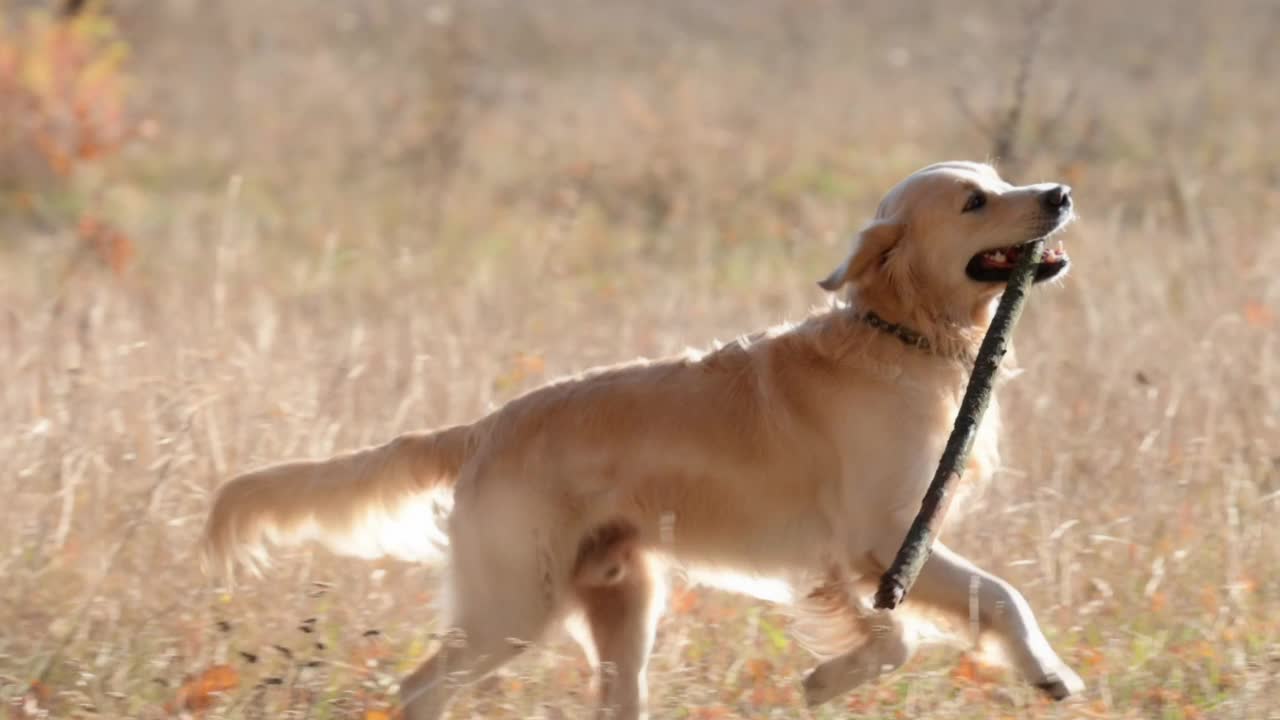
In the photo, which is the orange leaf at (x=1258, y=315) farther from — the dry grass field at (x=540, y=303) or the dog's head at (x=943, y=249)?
the dog's head at (x=943, y=249)

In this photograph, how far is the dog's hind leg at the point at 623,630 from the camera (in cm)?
397

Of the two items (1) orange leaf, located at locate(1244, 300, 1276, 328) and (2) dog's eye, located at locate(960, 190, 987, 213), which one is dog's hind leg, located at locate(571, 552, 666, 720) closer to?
(2) dog's eye, located at locate(960, 190, 987, 213)

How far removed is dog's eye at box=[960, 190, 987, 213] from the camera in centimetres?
396

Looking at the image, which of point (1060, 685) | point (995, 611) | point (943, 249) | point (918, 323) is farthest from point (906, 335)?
point (1060, 685)

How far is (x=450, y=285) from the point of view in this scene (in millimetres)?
8617

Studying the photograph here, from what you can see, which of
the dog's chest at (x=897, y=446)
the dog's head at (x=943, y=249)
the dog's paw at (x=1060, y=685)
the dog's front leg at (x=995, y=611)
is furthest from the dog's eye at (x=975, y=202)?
the dog's paw at (x=1060, y=685)

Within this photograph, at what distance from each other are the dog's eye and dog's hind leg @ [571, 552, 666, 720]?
1119 millimetres

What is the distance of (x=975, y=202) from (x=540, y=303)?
3815mm

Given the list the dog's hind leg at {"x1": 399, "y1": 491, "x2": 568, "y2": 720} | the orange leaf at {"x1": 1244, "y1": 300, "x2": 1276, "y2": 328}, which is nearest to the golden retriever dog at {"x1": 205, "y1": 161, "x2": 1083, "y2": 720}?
the dog's hind leg at {"x1": 399, "y1": 491, "x2": 568, "y2": 720}

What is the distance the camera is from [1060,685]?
11.9 feet

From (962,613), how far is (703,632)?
37.1 inches

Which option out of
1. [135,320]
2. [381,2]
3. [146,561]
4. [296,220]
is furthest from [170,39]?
[146,561]

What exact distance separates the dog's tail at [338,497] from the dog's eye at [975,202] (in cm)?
131

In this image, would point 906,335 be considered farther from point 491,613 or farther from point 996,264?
point 491,613
